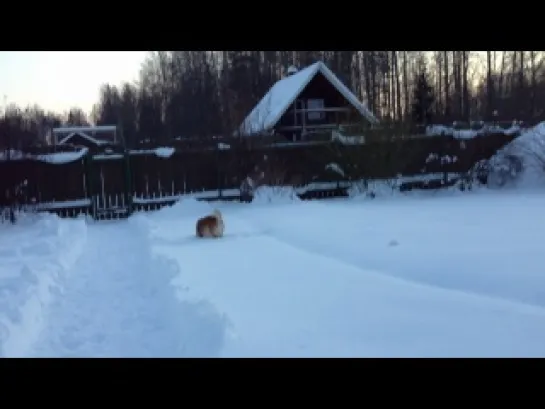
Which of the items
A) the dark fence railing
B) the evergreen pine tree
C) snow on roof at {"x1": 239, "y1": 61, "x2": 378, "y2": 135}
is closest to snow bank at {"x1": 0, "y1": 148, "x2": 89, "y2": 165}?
the dark fence railing

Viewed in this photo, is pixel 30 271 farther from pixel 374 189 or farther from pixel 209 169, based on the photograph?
pixel 374 189

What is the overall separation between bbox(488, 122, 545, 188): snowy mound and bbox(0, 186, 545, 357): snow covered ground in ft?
18.3

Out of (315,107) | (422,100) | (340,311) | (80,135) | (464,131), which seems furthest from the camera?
(80,135)

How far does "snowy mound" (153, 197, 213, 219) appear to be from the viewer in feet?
46.8

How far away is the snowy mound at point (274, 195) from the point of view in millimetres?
15391

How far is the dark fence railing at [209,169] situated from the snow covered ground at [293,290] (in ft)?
16.3

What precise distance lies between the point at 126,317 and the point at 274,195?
10.3m

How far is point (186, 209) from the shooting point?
48.1 feet

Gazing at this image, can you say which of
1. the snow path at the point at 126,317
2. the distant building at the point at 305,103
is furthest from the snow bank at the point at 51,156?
the distant building at the point at 305,103

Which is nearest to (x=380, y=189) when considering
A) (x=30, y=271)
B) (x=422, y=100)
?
(x=30, y=271)

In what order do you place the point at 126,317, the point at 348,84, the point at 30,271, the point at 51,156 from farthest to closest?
the point at 348,84 < the point at 51,156 < the point at 30,271 < the point at 126,317

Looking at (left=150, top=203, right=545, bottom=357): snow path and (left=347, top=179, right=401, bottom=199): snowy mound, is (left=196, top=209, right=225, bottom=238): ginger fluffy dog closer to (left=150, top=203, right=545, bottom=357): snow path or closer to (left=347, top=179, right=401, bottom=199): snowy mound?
(left=150, top=203, right=545, bottom=357): snow path
